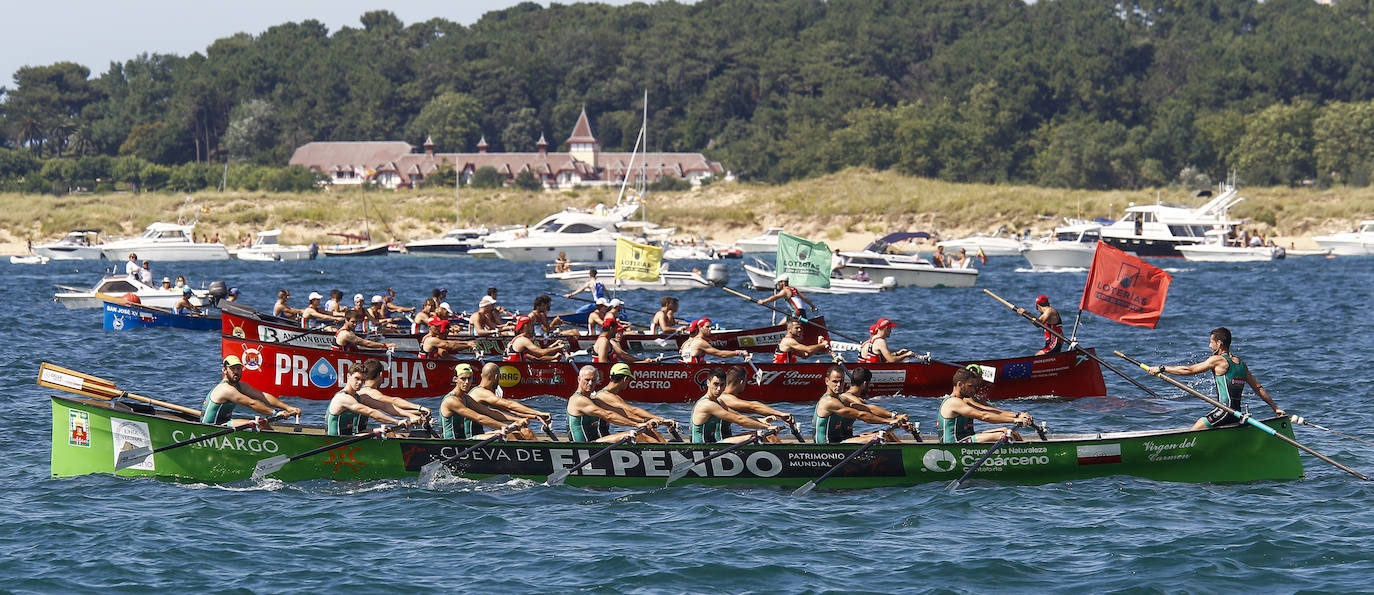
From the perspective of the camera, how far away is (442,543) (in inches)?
634

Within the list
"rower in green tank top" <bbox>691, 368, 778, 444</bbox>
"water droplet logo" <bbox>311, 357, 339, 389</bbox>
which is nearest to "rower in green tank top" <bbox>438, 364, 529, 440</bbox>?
"rower in green tank top" <bbox>691, 368, 778, 444</bbox>

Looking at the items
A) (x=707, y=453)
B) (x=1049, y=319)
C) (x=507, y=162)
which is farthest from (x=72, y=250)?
(x=707, y=453)

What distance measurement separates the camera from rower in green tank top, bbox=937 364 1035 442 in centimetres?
1816

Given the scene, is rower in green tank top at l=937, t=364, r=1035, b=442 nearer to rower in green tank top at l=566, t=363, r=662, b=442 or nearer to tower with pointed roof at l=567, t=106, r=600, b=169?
rower in green tank top at l=566, t=363, r=662, b=442

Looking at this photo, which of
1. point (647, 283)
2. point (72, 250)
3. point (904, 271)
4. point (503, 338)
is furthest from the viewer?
point (72, 250)

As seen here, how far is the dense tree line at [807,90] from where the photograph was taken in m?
108

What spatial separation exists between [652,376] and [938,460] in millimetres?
8776

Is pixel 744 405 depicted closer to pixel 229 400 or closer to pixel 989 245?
pixel 229 400

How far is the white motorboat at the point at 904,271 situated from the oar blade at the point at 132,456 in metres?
39.4

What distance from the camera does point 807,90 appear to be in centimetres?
13225

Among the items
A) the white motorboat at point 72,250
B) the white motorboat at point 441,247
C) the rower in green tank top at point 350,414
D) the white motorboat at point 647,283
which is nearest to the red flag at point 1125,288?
the rower in green tank top at point 350,414

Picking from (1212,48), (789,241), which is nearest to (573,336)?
(789,241)

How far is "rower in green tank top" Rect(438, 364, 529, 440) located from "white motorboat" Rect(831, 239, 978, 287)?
124 feet

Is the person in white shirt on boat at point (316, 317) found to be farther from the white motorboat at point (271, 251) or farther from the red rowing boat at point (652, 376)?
the white motorboat at point (271, 251)
